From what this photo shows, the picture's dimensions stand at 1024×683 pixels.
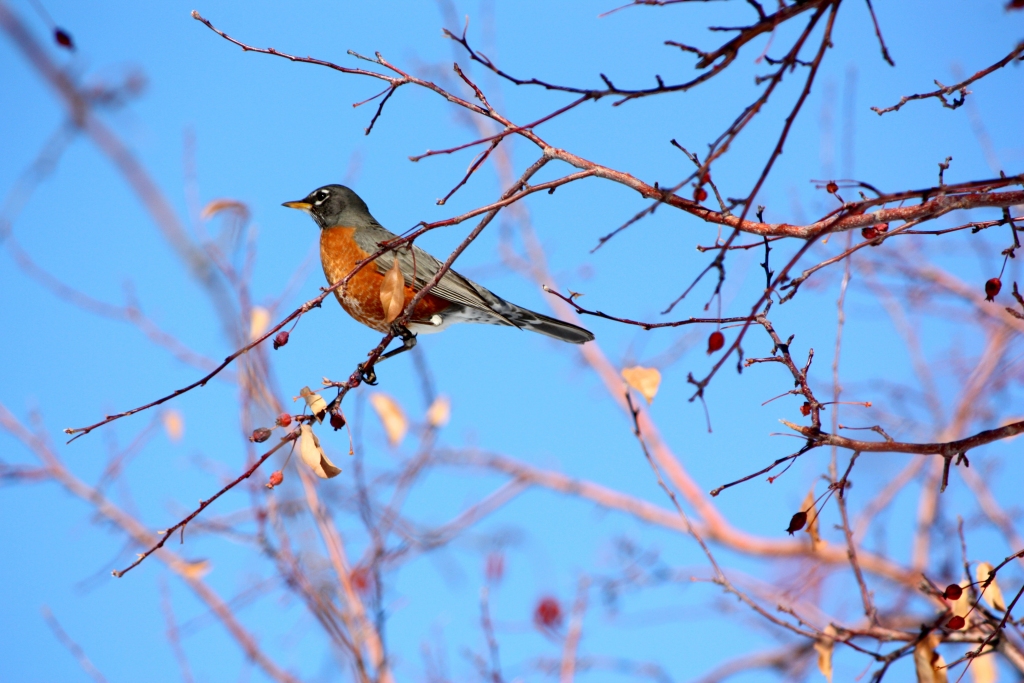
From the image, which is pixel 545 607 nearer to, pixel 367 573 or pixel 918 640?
pixel 367 573

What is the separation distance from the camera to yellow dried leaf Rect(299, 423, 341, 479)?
233cm

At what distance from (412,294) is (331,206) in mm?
1543

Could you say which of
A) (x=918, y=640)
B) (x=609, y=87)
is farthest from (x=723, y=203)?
(x=918, y=640)

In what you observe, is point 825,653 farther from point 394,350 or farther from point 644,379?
point 394,350

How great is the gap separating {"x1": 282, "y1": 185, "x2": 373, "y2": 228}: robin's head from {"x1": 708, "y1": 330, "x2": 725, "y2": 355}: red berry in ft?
11.1

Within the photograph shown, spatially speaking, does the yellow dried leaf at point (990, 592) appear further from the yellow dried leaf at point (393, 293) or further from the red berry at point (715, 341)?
the yellow dried leaf at point (393, 293)

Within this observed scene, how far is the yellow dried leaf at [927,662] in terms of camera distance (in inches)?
99.7

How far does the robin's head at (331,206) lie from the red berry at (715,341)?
11.1ft

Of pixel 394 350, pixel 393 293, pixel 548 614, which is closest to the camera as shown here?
pixel 393 293

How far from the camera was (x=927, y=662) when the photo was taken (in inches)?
101

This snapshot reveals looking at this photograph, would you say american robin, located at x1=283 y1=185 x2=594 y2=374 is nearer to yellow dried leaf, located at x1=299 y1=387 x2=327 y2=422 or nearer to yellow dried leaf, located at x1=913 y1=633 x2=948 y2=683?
yellow dried leaf, located at x1=299 y1=387 x2=327 y2=422

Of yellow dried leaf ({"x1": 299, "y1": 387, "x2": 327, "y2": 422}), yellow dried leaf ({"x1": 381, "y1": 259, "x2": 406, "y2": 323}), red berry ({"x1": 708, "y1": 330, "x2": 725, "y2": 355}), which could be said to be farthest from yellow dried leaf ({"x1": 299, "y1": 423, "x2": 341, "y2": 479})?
red berry ({"x1": 708, "y1": 330, "x2": 725, "y2": 355})

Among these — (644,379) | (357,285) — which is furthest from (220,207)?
(644,379)

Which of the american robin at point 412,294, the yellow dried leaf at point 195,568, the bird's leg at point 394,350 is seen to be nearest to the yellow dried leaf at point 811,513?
the bird's leg at point 394,350
